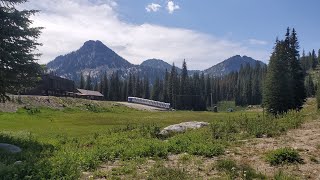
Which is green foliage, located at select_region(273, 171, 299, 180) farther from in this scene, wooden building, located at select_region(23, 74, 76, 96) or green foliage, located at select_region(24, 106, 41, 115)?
wooden building, located at select_region(23, 74, 76, 96)

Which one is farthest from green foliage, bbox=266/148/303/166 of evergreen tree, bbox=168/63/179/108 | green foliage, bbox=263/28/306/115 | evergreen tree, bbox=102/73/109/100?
evergreen tree, bbox=102/73/109/100

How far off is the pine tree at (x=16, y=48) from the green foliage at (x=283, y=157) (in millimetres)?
17383

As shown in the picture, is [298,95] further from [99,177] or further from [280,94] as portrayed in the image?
[99,177]

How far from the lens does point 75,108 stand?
279 ft

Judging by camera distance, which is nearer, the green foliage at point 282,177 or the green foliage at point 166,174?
the green foliage at point 282,177

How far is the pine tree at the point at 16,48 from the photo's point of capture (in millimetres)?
24828

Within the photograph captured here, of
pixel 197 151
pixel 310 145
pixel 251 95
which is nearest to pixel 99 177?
pixel 197 151

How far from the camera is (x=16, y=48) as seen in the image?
25.0m

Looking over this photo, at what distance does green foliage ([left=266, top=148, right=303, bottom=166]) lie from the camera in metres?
14.0

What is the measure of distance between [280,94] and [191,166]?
179ft

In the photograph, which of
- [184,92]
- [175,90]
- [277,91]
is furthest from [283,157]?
[184,92]

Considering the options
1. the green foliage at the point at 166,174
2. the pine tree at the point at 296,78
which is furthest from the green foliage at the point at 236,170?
the pine tree at the point at 296,78

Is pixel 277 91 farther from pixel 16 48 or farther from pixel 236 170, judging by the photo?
pixel 236 170

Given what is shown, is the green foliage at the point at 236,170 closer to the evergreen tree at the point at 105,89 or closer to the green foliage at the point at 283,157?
the green foliage at the point at 283,157
